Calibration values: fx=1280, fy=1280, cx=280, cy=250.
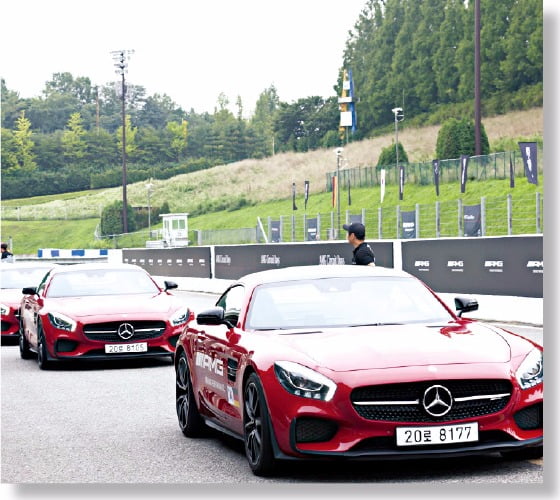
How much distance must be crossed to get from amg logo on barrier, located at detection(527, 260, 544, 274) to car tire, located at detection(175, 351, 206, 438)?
12197 mm

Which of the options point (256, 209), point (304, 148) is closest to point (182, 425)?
point (256, 209)

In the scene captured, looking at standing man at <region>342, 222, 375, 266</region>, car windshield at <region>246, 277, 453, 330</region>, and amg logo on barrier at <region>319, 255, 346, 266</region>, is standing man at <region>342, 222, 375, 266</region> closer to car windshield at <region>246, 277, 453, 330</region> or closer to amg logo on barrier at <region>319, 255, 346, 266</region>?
car windshield at <region>246, 277, 453, 330</region>

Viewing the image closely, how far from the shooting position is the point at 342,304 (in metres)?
8.48

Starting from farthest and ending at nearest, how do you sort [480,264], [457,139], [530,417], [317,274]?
[457,139] < [480,264] < [317,274] < [530,417]

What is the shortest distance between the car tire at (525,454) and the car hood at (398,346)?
0.66 meters

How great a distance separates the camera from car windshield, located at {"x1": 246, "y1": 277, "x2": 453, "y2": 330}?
27.4 ft

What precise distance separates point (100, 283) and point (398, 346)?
10.2 m

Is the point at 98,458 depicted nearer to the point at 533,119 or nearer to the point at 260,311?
the point at 260,311

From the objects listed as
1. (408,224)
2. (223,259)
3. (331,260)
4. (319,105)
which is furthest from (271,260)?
(319,105)

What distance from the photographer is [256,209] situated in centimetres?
9681

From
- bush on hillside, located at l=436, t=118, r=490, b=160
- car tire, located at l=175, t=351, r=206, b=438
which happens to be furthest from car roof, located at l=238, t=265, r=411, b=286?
bush on hillside, located at l=436, t=118, r=490, b=160

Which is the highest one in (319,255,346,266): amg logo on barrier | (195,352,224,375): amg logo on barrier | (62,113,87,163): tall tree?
(62,113,87,163): tall tree

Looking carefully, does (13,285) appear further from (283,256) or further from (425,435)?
(425,435)

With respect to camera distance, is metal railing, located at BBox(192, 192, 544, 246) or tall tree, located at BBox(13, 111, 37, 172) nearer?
metal railing, located at BBox(192, 192, 544, 246)
